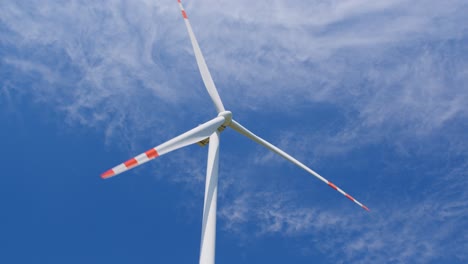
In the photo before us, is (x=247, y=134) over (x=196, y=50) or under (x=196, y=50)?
under

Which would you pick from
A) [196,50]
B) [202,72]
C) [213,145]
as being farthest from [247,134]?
[196,50]

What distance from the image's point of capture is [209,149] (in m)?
30.1

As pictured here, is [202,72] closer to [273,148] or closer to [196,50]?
→ [196,50]

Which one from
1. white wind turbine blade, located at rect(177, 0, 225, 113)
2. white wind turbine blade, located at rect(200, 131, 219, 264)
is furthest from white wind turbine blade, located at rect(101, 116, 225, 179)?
white wind turbine blade, located at rect(177, 0, 225, 113)

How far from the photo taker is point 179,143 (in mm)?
26969

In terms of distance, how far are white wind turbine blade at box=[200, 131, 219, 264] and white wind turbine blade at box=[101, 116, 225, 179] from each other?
1032mm

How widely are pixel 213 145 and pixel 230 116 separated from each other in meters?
3.58

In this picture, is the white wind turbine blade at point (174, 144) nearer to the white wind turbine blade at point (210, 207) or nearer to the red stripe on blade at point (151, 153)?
the red stripe on blade at point (151, 153)

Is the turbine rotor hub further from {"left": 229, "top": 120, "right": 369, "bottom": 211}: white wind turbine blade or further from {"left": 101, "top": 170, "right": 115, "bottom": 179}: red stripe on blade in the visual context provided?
{"left": 101, "top": 170, "right": 115, "bottom": 179}: red stripe on blade

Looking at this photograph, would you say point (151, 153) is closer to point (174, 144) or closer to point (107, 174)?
point (174, 144)

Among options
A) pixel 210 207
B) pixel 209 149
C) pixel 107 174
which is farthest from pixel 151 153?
pixel 209 149

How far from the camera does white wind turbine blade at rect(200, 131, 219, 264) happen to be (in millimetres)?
23391

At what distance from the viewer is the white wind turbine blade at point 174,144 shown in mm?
21948

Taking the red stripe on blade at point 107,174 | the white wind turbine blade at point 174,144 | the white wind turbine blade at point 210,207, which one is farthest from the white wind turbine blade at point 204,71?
the red stripe on blade at point 107,174
